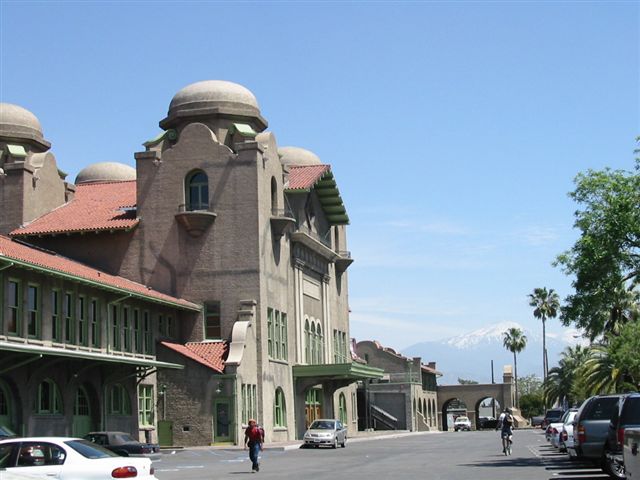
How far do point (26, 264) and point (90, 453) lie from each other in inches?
754

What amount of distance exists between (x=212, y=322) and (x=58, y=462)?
3541 centimetres

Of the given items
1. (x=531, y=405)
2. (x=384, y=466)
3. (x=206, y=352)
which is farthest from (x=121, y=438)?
(x=531, y=405)

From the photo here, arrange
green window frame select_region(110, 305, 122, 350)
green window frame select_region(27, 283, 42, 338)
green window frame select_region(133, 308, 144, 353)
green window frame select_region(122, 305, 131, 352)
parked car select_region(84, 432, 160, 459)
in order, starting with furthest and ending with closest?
green window frame select_region(133, 308, 144, 353)
green window frame select_region(122, 305, 131, 352)
green window frame select_region(110, 305, 122, 350)
green window frame select_region(27, 283, 42, 338)
parked car select_region(84, 432, 160, 459)

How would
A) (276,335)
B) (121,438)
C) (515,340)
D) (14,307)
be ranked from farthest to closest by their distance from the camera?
(515,340), (276,335), (14,307), (121,438)

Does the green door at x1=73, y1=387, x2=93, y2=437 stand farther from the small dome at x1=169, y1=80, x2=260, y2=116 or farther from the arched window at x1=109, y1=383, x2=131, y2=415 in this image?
the small dome at x1=169, y1=80, x2=260, y2=116

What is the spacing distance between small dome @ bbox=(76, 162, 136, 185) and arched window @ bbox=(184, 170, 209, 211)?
16.8m

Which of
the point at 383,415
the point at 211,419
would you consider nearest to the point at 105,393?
the point at 211,419

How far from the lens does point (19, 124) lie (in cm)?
5775

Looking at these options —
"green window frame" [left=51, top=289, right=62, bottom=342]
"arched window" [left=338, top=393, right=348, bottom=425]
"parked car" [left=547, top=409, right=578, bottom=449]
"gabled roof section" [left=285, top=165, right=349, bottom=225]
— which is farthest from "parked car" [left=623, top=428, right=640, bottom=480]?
"arched window" [left=338, top=393, right=348, bottom=425]

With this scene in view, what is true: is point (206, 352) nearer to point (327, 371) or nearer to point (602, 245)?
point (327, 371)

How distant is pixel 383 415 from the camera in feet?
302

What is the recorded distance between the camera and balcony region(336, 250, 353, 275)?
6969 centimetres

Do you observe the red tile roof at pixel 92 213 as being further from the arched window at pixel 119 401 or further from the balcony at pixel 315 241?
the arched window at pixel 119 401

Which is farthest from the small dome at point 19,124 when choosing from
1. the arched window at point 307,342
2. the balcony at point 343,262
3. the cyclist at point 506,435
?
the cyclist at point 506,435
